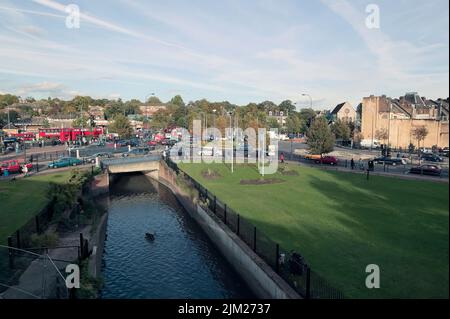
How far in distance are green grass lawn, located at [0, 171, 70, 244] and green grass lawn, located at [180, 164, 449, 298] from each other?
42.7ft

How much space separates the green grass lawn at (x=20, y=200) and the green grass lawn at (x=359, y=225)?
→ 13028 millimetres

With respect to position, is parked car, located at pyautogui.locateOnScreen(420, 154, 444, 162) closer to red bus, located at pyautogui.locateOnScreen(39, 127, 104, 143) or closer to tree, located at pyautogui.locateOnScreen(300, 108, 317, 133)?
tree, located at pyautogui.locateOnScreen(300, 108, 317, 133)

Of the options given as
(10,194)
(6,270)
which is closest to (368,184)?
(6,270)

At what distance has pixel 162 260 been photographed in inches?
799

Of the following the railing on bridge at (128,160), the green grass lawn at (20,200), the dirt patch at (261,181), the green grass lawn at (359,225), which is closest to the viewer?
the green grass lawn at (359,225)

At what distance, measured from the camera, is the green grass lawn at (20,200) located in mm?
19828

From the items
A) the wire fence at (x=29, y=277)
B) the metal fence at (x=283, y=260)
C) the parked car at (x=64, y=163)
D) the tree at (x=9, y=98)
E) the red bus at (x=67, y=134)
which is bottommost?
the wire fence at (x=29, y=277)

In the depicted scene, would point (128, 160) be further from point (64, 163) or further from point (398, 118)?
point (398, 118)

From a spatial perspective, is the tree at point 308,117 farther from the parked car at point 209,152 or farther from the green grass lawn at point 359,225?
the green grass lawn at point 359,225

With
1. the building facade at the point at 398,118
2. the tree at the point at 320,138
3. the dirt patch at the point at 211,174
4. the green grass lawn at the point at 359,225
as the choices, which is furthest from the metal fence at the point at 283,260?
the building facade at the point at 398,118

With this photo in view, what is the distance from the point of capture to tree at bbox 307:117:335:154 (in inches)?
1725

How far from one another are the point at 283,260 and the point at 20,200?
2033 cm
